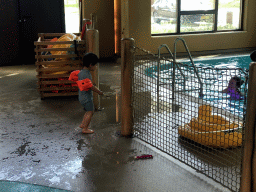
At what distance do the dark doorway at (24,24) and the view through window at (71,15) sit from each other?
0.25 m

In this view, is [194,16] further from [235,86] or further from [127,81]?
[235,86]

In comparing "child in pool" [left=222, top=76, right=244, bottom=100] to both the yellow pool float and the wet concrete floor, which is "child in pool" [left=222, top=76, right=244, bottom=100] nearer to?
the yellow pool float

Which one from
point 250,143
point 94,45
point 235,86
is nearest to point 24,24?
point 94,45

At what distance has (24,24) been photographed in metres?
10.4

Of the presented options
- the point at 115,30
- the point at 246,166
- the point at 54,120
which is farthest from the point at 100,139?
the point at 115,30

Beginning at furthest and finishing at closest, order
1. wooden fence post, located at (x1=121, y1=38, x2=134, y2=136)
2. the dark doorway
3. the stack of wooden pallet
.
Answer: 1. the dark doorway
2. the stack of wooden pallet
3. wooden fence post, located at (x1=121, y1=38, x2=134, y2=136)

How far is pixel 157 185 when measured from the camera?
10.3 feet

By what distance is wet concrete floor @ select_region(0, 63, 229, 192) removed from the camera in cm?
321

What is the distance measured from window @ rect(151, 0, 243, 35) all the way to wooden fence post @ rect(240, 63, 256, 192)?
31.5 ft

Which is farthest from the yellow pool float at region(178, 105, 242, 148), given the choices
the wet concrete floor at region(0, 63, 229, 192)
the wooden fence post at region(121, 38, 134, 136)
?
the wooden fence post at region(121, 38, 134, 136)

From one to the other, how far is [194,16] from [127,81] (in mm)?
8782

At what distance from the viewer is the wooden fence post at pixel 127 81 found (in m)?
4.21

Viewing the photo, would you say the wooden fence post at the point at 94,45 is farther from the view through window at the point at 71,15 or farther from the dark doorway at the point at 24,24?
the view through window at the point at 71,15

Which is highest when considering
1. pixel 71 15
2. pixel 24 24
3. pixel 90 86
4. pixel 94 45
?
pixel 71 15
